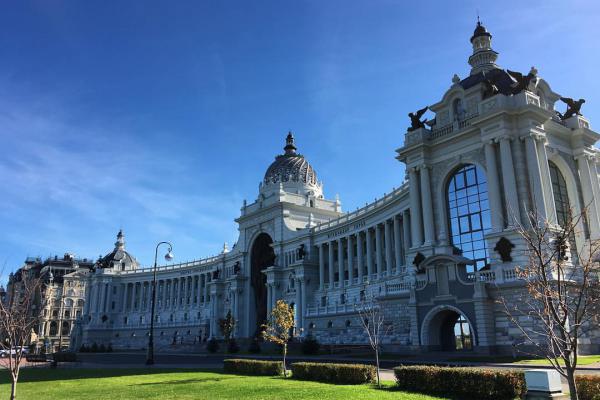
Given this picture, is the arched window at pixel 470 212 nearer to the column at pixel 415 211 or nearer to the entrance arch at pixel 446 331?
the column at pixel 415 211

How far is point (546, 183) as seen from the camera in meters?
42.1

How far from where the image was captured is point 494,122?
43.9m

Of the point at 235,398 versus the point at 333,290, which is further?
the point at 333,290

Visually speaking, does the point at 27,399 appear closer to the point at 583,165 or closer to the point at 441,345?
the point at 441,345

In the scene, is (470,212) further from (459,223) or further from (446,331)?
(446,331)

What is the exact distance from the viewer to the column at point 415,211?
160 ft

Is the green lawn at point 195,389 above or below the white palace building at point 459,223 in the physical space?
below

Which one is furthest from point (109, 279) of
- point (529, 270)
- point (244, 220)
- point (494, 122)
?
point (529, 270)

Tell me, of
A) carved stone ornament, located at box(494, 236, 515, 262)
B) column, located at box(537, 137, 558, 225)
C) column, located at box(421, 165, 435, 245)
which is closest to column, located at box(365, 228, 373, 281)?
column, located at box(421, 165, 435, 245)

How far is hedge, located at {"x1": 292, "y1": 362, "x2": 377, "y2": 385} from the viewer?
24.0 meters

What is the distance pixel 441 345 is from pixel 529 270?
27.1 metres

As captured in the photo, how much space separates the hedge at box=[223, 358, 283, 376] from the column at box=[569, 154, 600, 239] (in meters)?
32.0

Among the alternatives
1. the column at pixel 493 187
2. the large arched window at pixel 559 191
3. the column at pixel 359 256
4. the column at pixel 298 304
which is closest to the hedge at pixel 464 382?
the column at pixel 493 187

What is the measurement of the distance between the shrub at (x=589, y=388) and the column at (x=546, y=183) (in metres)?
26.3
